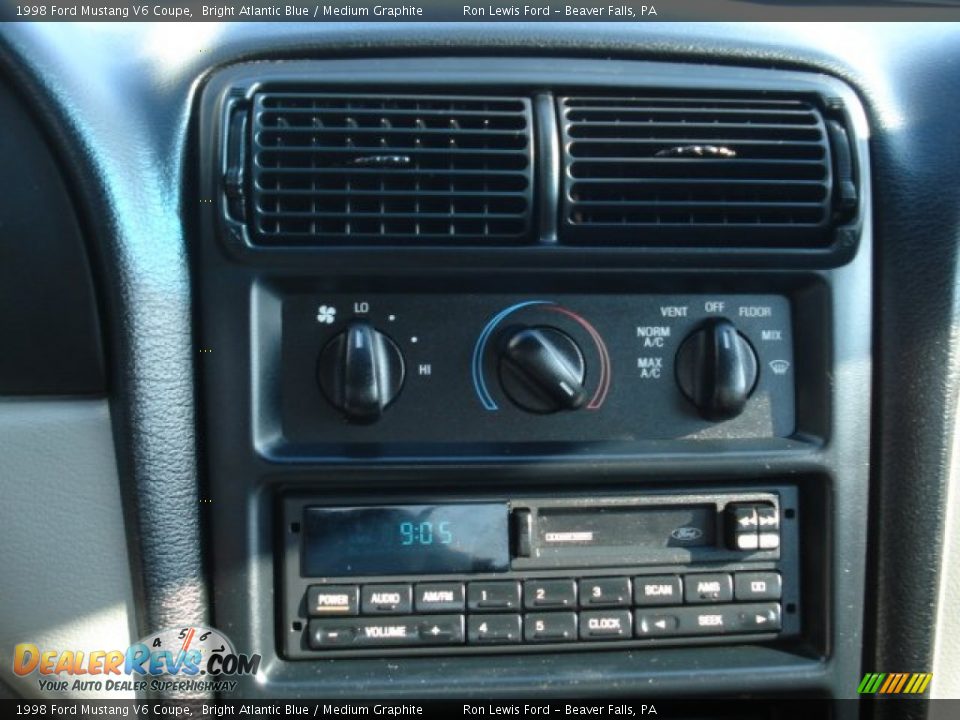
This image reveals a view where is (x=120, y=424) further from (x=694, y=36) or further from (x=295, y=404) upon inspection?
(x=694, y=36)

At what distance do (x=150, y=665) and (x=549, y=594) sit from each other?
1.82ft

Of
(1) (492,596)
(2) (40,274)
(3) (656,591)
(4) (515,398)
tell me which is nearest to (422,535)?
(1) (492,596)

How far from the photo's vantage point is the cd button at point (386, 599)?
4.25 ft

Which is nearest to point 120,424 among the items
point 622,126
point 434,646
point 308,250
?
point 308,250

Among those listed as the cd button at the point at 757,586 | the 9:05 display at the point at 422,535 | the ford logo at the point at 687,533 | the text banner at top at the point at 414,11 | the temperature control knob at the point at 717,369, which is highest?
the text banner at top at the point at 414,11

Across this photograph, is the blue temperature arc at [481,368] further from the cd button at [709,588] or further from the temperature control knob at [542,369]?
the cd button at [709,588]

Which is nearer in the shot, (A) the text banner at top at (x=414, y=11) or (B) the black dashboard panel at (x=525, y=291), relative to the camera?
(B) the black dashboard panel at (x=525, y=291)

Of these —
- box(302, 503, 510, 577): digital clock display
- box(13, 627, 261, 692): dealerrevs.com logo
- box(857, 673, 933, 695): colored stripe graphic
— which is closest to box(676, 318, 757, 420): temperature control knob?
box(302, 503, 510, 577): digital clock display

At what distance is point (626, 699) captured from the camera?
1368mm

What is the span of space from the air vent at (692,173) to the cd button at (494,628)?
54 centimetres

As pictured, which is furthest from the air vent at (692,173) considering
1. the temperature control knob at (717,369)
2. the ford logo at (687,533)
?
the ford logo at (687,533)

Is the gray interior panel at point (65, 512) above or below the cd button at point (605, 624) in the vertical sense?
above

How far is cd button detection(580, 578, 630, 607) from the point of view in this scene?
1.32 metres

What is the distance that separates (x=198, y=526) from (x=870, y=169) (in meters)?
1.11
